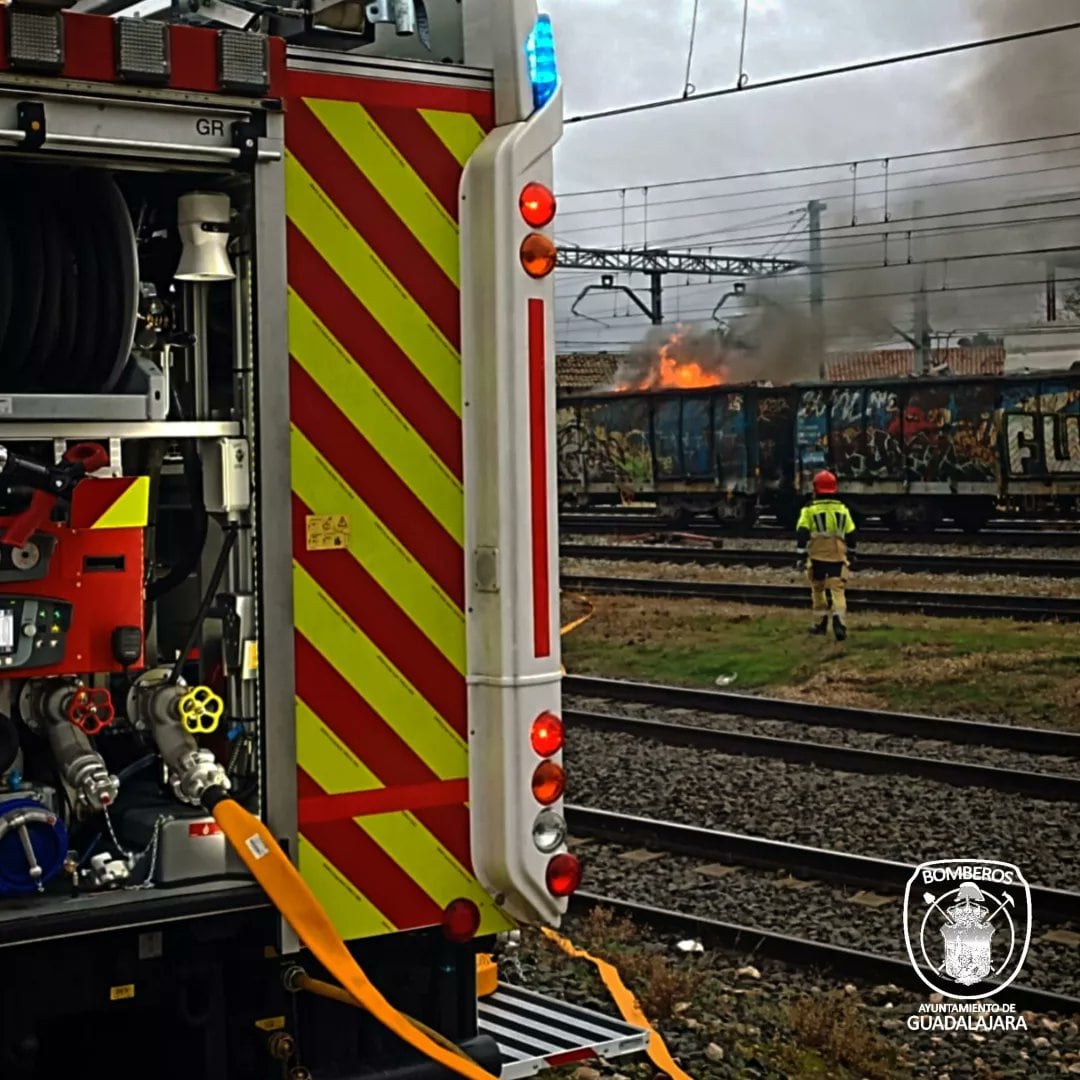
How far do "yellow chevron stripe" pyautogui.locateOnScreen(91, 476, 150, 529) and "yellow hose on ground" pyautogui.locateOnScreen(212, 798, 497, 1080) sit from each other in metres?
0.65

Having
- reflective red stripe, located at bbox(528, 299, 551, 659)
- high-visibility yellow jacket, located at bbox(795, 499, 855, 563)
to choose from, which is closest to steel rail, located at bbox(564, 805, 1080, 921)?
reflective red stripe, located at bbox(528, 299, 551, 659)

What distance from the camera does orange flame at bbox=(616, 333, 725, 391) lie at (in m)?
46.5

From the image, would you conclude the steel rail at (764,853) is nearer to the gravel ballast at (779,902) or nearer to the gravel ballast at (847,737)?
the gravel ballast at (779,902)

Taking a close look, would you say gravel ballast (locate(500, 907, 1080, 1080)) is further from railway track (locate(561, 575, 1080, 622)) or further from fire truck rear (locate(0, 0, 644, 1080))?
railway track (locate(561, 575, 1080, 622))

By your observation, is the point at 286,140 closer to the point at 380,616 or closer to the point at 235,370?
the point at 235,370

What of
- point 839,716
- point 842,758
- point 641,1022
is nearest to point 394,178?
point 641,1022

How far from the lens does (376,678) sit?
13.1 feet

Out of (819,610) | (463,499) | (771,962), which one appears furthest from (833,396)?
(463,499)

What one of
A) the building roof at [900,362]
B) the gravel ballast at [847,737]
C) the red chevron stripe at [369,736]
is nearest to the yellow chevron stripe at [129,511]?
the red chevron stripe at [369,736]

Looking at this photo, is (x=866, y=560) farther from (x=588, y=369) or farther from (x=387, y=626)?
(x=588, y=369)

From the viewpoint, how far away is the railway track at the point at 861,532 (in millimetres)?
27578

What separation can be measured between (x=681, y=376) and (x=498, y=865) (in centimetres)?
4363

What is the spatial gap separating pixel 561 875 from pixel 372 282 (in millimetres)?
1446

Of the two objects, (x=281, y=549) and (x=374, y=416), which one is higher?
(x=374, y=416)
